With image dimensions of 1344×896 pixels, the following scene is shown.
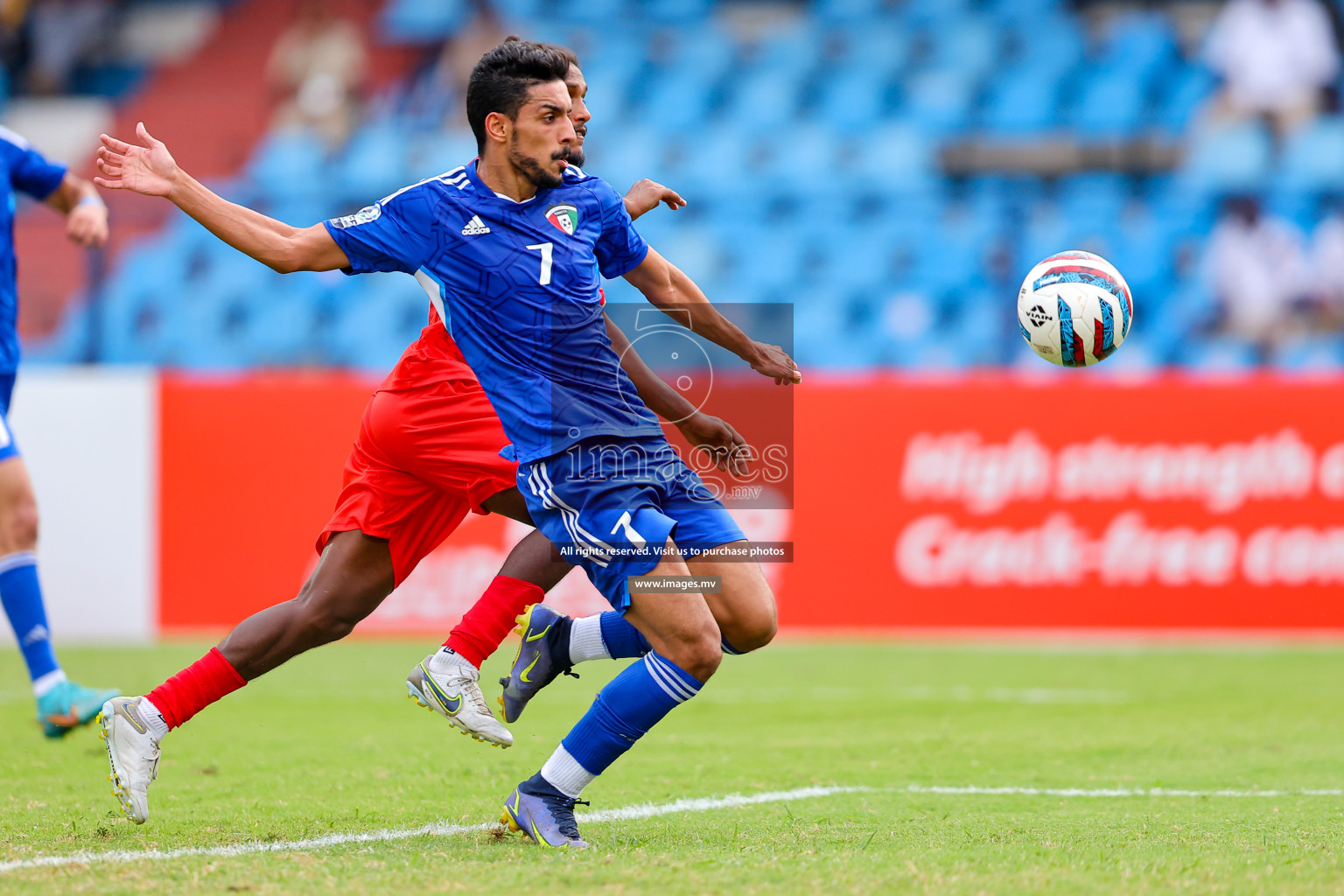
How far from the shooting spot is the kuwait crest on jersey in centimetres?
442

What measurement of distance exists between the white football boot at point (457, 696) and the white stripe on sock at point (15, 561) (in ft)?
6.37

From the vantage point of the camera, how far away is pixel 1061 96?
15.7 metres

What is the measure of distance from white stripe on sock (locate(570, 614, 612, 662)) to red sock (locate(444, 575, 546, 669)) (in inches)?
9.1

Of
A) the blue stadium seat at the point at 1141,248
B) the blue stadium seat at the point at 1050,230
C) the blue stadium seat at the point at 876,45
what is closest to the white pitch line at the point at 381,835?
the blue stadium seat at the point at 1050,230

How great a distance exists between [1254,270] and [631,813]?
10317 mm

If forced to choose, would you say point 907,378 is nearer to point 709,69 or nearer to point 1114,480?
point 1114,480

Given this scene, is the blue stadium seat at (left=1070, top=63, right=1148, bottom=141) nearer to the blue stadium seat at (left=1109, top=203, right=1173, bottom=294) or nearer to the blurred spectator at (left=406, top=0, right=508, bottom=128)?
the blue stadium seat at (left=1109, top=203, right=1173, bottom=294)

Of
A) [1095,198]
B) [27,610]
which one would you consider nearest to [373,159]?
[1095,198]

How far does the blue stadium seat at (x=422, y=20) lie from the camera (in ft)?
56.3

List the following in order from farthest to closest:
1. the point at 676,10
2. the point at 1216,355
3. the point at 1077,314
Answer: the point at 676,10 < the point at 1216,355 < the point at 1077,314

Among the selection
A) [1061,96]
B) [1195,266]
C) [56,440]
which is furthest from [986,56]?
[56,440]

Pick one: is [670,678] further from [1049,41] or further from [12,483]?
[1049,41]

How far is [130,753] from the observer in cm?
446

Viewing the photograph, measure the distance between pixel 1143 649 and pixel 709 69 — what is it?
9.06m
